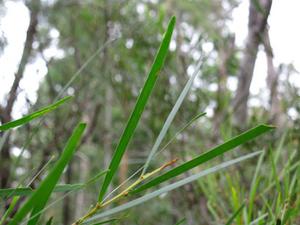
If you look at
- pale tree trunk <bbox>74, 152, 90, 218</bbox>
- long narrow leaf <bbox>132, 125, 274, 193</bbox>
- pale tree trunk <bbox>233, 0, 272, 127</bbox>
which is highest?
pale tree trunk <bbox>74, 152, 90, 218</bbox>

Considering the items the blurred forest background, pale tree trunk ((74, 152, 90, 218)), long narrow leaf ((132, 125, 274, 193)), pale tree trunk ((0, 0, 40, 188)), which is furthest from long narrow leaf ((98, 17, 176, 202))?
pale tree trunk ((74, 152, 90, 218))

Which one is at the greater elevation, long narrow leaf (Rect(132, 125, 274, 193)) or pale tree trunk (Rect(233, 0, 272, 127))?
pale tree trunk (Rect(233, 0, 272, 127))

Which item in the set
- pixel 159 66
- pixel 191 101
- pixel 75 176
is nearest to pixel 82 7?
pixel 191 101

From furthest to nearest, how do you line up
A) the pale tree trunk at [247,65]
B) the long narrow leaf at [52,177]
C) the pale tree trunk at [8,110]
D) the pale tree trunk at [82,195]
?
the pale tree trunk at [82,195] → the pale tree trunk at [247,65] → the pale tree trunk at [8,110] → the long narrow leaf at [52,177]

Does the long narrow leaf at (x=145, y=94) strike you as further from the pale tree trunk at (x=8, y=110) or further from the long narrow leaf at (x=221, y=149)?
the pale tree trunk at (x=8, y=110)

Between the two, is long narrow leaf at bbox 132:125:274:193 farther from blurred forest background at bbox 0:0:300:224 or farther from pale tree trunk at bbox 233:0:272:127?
pale tree trunk at bbox 233:0:272:127

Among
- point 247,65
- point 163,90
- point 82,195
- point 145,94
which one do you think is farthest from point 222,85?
point 82,195

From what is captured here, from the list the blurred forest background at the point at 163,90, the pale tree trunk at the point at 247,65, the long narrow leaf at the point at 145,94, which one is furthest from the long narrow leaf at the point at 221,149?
the pale tree trunk at the point at 247,65

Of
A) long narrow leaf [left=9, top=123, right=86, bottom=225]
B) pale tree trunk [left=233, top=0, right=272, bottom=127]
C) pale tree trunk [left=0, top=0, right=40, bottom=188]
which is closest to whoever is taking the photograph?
long narrow leaf [left=9, top=123, right=86, bottom=225]

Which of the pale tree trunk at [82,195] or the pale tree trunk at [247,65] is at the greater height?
the pale tree trunk at [82,195]

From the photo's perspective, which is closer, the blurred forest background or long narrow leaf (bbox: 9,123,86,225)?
long narrow leaf (bbox: 9,123,86,225)

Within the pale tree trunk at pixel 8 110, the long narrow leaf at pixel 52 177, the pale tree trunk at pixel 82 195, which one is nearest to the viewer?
the long narrow leaf at pixel 52 177
